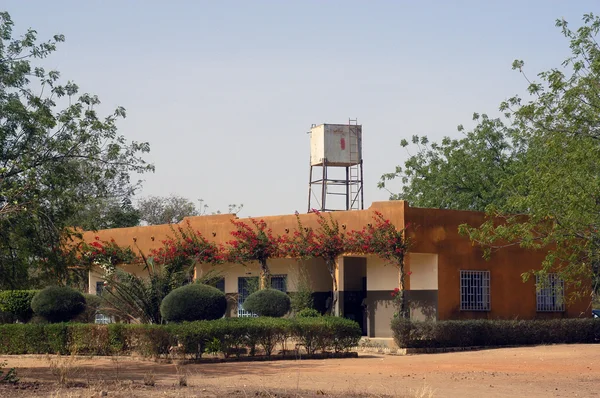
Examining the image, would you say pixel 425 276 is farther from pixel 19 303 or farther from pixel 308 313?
pixel 19 303

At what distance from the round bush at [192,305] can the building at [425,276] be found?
5.49 meters

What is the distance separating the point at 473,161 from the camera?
4122 centimetres

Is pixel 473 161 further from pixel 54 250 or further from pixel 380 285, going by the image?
pixel 54 250

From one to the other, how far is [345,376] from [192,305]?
6709 mm

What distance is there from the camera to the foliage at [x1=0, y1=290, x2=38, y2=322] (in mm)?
30516

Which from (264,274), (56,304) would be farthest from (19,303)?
(264,274)

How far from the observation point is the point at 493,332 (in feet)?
91.4

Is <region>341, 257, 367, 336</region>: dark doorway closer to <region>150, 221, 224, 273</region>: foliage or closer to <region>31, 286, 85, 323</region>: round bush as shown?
<region>150, 221, 224, 273</region>: foliage

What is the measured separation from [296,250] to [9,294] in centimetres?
966

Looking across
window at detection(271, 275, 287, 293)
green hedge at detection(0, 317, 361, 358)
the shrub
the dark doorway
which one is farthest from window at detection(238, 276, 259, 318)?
green hedge at detection(0, 317, 361, 358)

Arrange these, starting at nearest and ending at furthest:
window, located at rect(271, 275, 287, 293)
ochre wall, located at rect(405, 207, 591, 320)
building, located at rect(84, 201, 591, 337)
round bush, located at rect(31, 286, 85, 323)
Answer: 1. round bush, located at rect(31, 286, 85, 323)
2. ochre wall, located at rect(405, 207, 591, 320)
3. building, located at rect(84, 201, 591, 337)
4. window, located at rect(271, 275, 287, 293)

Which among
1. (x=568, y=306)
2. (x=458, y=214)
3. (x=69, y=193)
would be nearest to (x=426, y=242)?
(x=458, y=214)

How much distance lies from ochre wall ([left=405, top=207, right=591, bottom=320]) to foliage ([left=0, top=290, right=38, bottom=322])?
502 inches

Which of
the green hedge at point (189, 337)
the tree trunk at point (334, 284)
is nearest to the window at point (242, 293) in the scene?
the tree trunk at point (334, 284)
